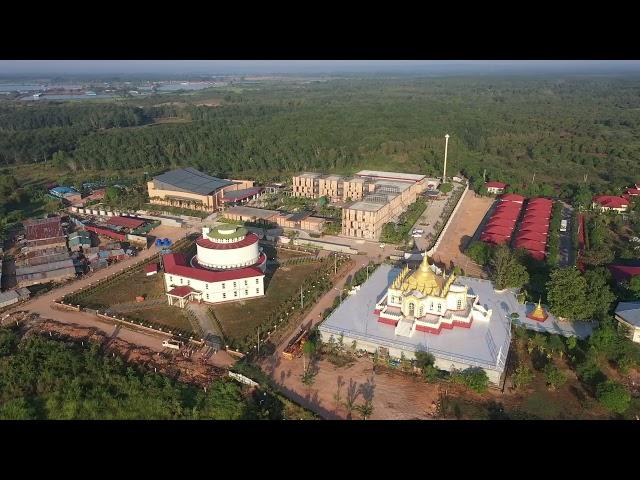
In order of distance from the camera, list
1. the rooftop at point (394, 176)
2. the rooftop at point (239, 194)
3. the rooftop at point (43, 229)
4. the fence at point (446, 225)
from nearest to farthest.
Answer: the fence at point (446, 225) → the rooftop at point (43, 229) → the rooftop at point (239, 194) → the rooftop at point (394, 176)

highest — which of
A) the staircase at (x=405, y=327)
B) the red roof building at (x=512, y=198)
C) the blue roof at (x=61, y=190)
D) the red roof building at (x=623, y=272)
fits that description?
the red roof building at (x=623, y=272)

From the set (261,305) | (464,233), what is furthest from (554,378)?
(464,233)

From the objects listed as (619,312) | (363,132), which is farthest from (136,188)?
(619,312)

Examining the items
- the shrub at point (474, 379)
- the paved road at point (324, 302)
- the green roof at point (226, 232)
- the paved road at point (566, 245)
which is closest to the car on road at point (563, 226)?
the paved road at point (566, 245)

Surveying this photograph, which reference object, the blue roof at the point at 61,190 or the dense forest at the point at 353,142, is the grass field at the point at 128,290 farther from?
the dense forest at the point at 353,142

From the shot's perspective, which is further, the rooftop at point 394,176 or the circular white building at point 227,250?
the rooftop at point 394,176

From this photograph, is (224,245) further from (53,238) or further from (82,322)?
(53,238)

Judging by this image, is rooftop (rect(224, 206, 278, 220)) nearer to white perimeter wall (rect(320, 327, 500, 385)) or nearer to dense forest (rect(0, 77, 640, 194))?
dense forest (rect(0, 77, 640, 194))
